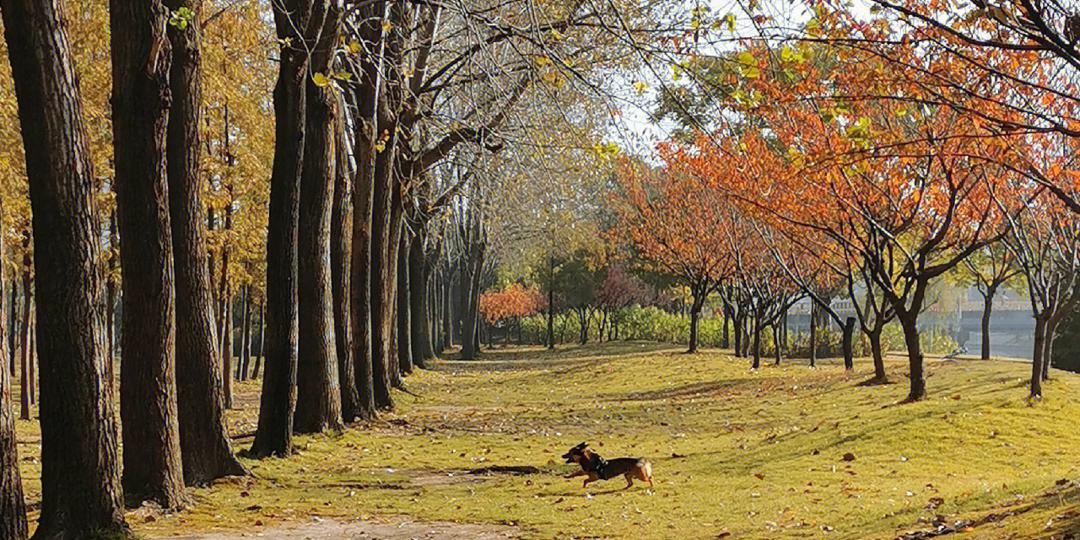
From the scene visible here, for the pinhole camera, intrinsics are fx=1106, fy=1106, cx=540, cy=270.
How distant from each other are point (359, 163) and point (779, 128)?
7080 mm

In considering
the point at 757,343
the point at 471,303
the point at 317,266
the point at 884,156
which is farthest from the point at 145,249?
the point at 471,303

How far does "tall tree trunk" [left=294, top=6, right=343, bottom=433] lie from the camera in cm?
1317

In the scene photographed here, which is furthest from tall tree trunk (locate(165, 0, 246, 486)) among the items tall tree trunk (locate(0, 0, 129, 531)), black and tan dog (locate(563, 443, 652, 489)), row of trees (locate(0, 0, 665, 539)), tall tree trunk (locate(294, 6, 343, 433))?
black and tan dog (locate(563, 443, 652, 489))

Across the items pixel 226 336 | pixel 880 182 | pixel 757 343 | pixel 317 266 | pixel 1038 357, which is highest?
pixel 880 182

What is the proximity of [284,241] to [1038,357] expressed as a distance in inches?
411

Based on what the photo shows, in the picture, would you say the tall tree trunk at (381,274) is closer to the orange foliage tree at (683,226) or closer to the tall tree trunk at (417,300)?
the orange foliage tree at (683,226)

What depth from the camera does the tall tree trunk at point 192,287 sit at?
9.60 metres

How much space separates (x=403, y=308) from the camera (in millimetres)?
28688

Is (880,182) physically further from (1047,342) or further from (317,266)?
(317,266)

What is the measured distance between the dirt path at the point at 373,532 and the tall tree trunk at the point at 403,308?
63.0 feet

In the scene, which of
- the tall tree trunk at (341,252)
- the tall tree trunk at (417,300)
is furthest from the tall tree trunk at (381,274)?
the tall tree trunk at (417,300)

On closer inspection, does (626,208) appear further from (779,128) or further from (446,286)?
(779,128)

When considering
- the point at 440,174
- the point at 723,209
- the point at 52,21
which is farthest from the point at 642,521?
the point at 440,174

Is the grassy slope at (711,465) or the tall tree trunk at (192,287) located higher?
the tall tree trunk at (192,287)
